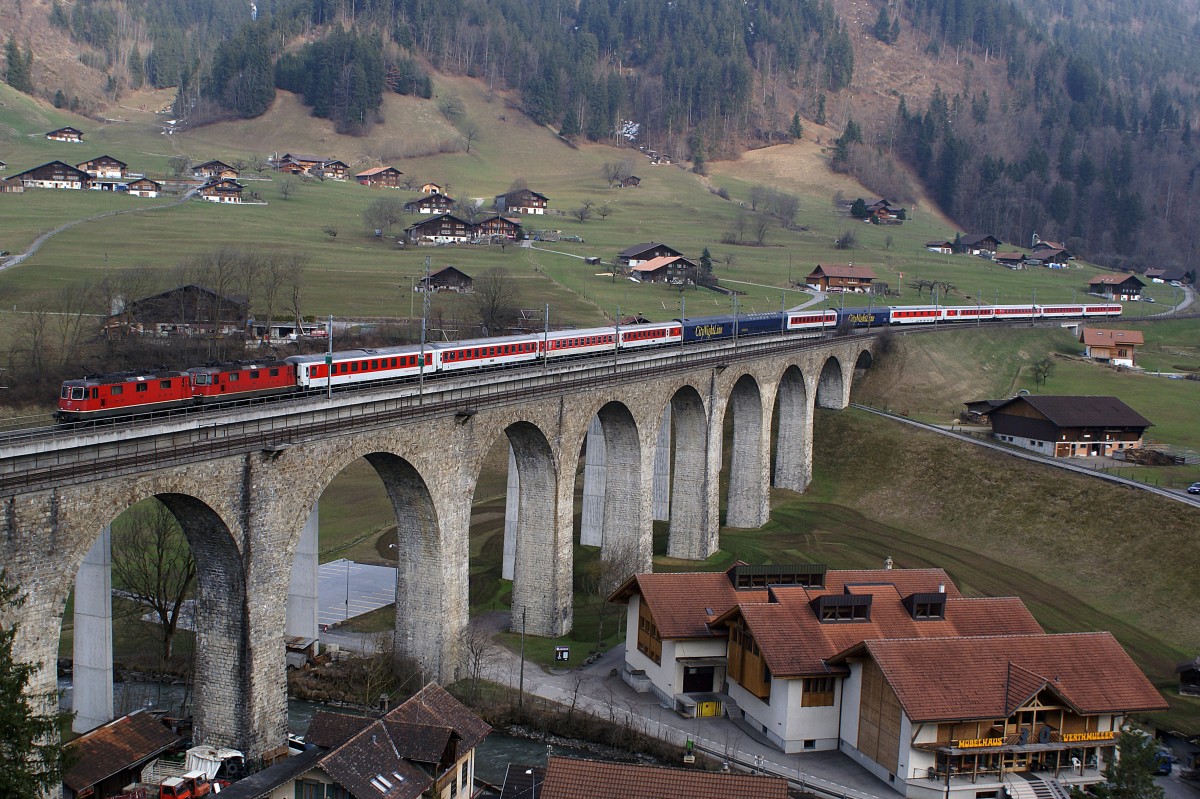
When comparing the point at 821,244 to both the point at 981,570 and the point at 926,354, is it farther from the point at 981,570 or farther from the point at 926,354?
the point at 981,570

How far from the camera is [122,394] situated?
136 feet

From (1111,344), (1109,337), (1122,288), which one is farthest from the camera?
(1122,288)

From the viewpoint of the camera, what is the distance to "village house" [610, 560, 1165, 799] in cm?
4419

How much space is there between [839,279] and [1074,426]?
6467 centimetres

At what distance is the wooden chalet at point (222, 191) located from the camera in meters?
167

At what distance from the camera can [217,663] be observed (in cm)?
4331

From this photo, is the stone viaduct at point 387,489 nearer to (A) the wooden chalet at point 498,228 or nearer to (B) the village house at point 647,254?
(B) the village house at point 647,254

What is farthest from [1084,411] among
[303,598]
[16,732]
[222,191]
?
[222,191]

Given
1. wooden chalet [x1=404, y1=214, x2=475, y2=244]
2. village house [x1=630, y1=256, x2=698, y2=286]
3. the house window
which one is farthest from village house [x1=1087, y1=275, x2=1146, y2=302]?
the house window

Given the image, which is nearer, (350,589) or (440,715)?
(440,715)

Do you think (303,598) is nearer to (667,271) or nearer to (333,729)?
(333,729)

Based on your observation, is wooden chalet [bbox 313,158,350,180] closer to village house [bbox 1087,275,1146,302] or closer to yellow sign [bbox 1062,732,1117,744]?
village house [bbox 1087,275,1146,302]

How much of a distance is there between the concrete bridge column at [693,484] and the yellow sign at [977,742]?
114 feet

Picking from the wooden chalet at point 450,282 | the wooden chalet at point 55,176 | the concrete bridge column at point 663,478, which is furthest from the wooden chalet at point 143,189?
the concrete bridge column at point 663,478
